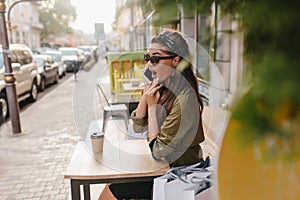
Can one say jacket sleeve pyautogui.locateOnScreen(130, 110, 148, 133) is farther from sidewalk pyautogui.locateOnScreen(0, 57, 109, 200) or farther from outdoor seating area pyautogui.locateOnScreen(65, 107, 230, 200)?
sidewalk pyautogui.locateOnScreen(0, 57, 109, 200)

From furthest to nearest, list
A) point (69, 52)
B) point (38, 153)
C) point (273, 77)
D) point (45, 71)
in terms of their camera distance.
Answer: point (69, 52) < point (45, 71) < point (38, 153) < point (273, 77)

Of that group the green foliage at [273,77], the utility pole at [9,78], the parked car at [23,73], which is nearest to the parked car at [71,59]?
the parked car at [23,73]

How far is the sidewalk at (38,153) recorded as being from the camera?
134 inches

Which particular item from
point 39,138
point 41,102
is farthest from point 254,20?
point 41,102

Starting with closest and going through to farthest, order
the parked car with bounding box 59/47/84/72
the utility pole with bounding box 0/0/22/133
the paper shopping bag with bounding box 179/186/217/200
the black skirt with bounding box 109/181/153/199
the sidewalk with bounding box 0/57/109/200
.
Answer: the paper shopping bag with bounding box 179/186/217/200 → the black skirt with bounding box 109/181/153/199 → the sidewalk with bounding box 0/57/109/200 → the utility pole with bounding box 0/0/22/133 → the parked car with bounding box 59/47/84/72

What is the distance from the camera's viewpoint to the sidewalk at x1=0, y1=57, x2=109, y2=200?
3.41m

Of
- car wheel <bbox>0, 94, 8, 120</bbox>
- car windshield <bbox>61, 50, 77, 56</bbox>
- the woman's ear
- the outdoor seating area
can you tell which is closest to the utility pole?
car wheel <bbox>0, 94, 8, 120</bbox>

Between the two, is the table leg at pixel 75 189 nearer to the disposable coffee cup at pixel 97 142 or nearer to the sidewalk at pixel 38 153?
the disposable coffee cup at pixel 97 142

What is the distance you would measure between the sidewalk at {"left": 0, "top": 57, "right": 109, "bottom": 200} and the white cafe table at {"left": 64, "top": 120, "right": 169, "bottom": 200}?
1.30 meters

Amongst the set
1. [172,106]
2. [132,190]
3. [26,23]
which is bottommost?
[132,190]

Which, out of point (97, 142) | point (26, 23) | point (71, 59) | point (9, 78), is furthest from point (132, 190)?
point (26, 23)

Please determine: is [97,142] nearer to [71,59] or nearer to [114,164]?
[114,164]

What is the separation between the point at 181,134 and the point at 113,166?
493 millimetres

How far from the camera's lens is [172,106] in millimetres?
1987
